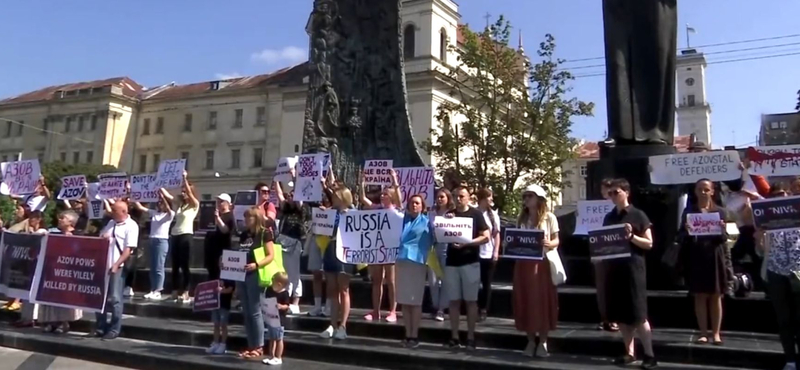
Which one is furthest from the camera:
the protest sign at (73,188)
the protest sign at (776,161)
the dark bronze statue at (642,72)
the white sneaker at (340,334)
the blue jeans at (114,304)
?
the protest sign at (73,188)

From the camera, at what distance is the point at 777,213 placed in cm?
591

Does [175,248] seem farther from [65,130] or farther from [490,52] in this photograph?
[65,130]

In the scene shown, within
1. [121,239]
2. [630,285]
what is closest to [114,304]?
[121,239]

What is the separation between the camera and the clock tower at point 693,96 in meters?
92.9

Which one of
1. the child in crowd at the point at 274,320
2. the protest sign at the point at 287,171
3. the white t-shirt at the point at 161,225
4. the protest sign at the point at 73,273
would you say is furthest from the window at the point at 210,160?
the child in crowd at the point at 274,320

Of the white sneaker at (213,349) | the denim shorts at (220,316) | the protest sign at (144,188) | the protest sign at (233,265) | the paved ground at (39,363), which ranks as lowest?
the paved ground at (39,363)

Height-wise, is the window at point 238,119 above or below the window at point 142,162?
above

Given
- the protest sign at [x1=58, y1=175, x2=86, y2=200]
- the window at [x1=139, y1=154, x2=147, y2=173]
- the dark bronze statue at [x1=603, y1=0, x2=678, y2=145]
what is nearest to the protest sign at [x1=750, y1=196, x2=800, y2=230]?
the dark bronze statue at [x1=603, y1=0, x2=678, y2=145]

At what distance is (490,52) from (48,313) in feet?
70.0

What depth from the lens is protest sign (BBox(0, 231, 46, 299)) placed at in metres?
9.18

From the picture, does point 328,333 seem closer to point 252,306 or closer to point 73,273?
point 252,306

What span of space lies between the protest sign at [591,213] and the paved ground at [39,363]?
5.68m

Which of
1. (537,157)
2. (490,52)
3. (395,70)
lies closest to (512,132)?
(537,157)

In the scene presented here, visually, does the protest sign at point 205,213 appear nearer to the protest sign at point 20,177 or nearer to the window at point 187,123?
the protest sign at point 20,177
